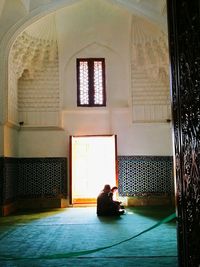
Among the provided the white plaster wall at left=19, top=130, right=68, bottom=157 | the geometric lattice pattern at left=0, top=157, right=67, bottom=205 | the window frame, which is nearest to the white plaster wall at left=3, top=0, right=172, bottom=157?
the white plaster wall at left=19, top=130, right=68, bottom=157

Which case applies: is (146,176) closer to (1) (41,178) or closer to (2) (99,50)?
(1) (41,178)

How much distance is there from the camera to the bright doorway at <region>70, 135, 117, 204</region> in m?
9.99

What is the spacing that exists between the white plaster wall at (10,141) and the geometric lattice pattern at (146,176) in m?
2.95

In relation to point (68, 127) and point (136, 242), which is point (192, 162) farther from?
point (68, 127)

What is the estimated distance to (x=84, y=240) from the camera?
5102 mm

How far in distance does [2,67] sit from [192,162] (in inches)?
285

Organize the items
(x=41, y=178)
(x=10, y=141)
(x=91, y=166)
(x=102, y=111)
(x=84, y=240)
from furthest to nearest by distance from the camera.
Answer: (x=91, y=166) → (x=102, y=111) → (x=41, y=178) → (x=10, y=141) → (x=84, y=240)

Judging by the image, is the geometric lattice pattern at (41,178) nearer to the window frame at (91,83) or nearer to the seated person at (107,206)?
the window frame at (91,83)

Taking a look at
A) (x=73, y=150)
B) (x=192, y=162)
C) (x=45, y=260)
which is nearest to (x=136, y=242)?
(x=45, y=260)

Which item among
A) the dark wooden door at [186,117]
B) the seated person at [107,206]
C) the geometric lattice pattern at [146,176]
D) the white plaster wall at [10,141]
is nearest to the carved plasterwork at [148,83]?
the geometric lattice pattern at [146,176]

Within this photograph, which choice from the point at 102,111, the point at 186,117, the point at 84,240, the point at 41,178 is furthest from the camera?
the point at 102,111

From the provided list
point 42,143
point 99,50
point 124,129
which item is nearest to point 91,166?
point 124,129

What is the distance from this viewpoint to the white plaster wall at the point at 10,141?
8461mm

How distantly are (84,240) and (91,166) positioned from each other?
5162 millimetres
